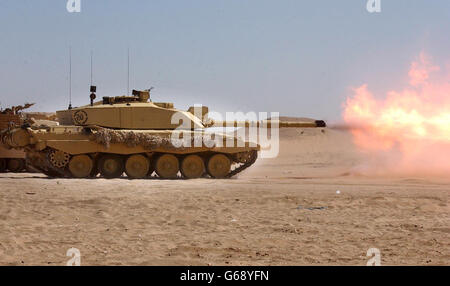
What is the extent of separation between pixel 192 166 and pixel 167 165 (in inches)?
36.4

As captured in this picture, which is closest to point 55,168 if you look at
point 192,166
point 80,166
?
point 80,166

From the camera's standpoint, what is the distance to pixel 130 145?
2217 cm

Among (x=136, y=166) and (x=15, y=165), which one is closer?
(x=136, y=166)

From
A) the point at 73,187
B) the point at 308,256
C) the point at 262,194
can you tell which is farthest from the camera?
the point at 73,187

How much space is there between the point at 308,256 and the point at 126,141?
14.4m

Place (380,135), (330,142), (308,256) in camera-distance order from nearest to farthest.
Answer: (308,256), (380,135), (330,142)

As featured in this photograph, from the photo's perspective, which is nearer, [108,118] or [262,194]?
[262,194]

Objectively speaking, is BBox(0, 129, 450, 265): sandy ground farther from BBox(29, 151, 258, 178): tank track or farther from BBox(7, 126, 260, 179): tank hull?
BBox(29, 151, 258, 178): tank track
